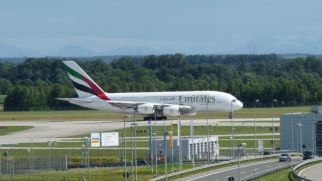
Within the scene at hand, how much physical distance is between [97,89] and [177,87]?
57489 millimetres

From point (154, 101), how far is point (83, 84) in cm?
989

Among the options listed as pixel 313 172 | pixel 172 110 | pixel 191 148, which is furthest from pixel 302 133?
pixel 172 110

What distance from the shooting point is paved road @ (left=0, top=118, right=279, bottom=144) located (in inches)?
4626

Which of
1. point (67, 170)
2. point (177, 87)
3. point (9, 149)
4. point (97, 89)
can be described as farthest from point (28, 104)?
point (67, 170)

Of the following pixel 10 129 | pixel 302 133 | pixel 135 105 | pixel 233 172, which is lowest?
pixel 233 172

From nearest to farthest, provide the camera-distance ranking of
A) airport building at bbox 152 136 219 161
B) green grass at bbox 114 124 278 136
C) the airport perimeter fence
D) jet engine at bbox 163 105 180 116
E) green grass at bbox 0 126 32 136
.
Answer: the airport perimeter fence → airport building at bbox 152 136 219 161 → green grass at bbox 114 124 278 136 → green grass at bbox 0 126 32 136 → jet engine at bbox 163 105 180 116

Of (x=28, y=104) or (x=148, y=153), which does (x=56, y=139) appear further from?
(x=28, y=104)

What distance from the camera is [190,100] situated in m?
Answer: 134

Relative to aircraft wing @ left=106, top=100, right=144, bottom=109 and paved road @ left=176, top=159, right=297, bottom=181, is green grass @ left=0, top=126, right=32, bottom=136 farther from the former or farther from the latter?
paved road @ left=176, top=159, right=297, bottom=181

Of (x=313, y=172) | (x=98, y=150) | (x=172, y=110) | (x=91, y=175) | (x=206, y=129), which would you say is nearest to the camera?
(x=313, y=172)

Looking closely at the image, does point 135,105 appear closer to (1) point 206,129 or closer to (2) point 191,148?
(1) point 206,129

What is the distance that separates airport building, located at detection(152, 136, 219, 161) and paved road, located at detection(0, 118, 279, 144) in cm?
2078

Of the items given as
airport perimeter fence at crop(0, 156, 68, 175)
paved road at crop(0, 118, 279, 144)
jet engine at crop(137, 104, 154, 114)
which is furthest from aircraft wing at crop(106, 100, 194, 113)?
airport perimeter fence at crop(0, 156, 68, 175)

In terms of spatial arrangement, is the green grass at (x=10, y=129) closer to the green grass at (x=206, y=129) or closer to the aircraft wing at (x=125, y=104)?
the aircraft wing at (x=125, y=104)
